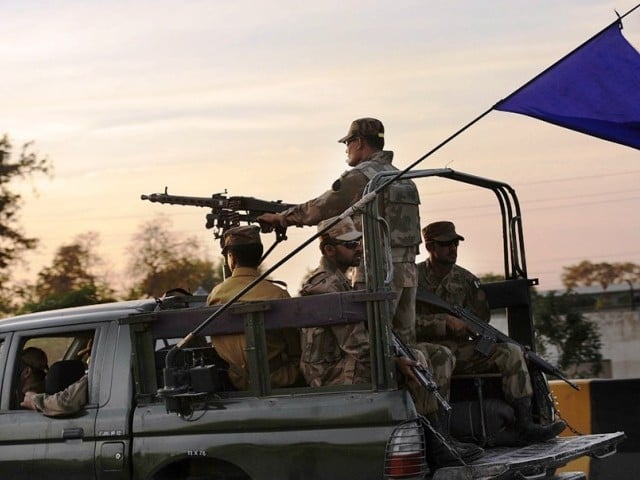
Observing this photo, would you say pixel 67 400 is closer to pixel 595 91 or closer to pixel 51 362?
pixel 51 362

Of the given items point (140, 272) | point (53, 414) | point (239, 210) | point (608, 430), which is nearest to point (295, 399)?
point (53, 414)

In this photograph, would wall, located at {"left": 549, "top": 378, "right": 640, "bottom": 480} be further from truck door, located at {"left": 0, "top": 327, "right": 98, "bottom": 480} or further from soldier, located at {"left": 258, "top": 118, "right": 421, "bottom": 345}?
truck door, located at {"left": 0, "top": 327, "right": 98, "bottom": 480}

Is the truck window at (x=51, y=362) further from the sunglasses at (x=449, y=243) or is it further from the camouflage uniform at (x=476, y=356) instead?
the sunglasses at (x=449, y=243)

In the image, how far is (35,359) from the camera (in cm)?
777

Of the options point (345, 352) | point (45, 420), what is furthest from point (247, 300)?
point (45, 420)

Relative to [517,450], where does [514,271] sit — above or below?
above

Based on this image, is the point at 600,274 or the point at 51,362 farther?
the point at 600,274

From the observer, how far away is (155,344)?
7102mm

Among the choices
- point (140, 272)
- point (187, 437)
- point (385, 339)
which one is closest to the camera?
point (385, 339)

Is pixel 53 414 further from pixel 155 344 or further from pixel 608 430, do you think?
pixel 608 430

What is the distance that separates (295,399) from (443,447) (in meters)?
0.76

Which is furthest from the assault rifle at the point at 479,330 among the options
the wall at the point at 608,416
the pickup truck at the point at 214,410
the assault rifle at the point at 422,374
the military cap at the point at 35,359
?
the military cap at the point at 35,359

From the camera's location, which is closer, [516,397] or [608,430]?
[516,397]

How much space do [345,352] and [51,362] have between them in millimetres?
2090
